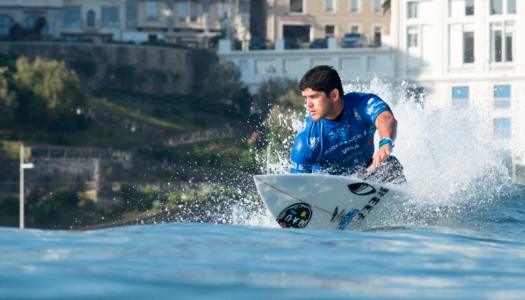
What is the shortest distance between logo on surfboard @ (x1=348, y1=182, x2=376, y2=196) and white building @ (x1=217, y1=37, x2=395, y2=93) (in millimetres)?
49751

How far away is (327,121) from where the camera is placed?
8453 millimetres

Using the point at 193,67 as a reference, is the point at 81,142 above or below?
below

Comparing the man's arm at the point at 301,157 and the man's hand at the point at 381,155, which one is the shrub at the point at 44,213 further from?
the man's hand at the point at 381,155

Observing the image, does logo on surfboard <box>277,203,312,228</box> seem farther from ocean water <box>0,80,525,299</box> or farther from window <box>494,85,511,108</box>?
window <box>494,85,511,108</box>

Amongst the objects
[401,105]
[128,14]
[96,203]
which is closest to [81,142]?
[96,203]

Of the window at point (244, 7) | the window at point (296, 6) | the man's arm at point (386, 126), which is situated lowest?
the man's arm at point (386, 126)

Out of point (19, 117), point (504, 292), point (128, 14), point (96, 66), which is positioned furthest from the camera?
point (128, 14)

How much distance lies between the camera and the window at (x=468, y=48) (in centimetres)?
5291

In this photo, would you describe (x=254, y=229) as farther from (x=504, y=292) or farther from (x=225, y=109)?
(x=225, y=109)

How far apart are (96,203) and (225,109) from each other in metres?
22.0

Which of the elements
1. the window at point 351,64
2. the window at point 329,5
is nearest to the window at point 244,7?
the window at point 329,5

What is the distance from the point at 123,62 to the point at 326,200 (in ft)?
192

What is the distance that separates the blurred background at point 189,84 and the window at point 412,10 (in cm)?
17

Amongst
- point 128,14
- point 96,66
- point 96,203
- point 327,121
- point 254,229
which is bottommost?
point 96,203
